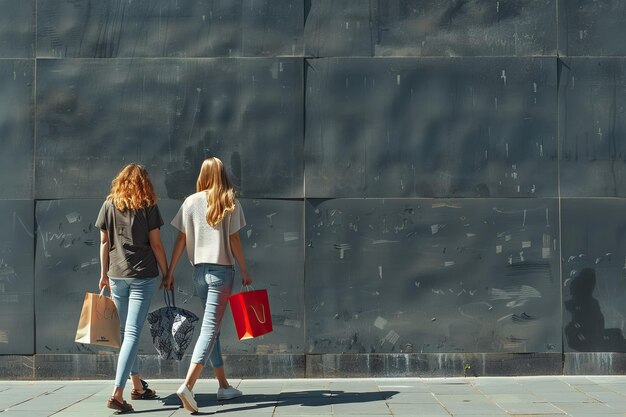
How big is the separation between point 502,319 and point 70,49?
185 inches

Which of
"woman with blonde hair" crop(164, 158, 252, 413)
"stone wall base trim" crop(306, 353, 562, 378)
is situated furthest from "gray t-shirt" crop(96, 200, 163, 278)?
"stone wall base trim" crop(306, 353, 562, 378)

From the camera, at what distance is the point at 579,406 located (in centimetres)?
705

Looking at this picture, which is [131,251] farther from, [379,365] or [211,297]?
[379,365]

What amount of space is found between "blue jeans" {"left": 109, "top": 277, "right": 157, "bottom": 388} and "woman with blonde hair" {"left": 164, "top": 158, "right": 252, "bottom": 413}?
0.20 m

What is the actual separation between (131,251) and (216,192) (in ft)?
2.59

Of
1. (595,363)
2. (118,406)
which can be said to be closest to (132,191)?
(118,406)

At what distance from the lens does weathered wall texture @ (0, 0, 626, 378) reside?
8.53m

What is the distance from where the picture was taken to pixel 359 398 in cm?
752

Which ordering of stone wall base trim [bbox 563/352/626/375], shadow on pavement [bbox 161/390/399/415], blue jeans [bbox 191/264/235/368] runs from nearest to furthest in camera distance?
blue jeans [bbox 191/264/235/368] → shadow on pavement [bbox 161/390/399/415] → stone wall base trim [bbox 563/352/626/375]

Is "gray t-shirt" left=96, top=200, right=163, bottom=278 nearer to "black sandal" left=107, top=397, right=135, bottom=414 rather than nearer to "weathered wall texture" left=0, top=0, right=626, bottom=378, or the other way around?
"black sandal" left=107, top=397, right=135, bottom=414

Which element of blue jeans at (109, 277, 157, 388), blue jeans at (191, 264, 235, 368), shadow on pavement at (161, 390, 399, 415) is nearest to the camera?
blue jeans at (109, 277, 157, 388)

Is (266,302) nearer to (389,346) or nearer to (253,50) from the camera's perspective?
(389,346)

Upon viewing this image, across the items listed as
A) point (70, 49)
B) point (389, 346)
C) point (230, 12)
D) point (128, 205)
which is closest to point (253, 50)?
point (230, 12)

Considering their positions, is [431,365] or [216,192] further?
[431,365]
